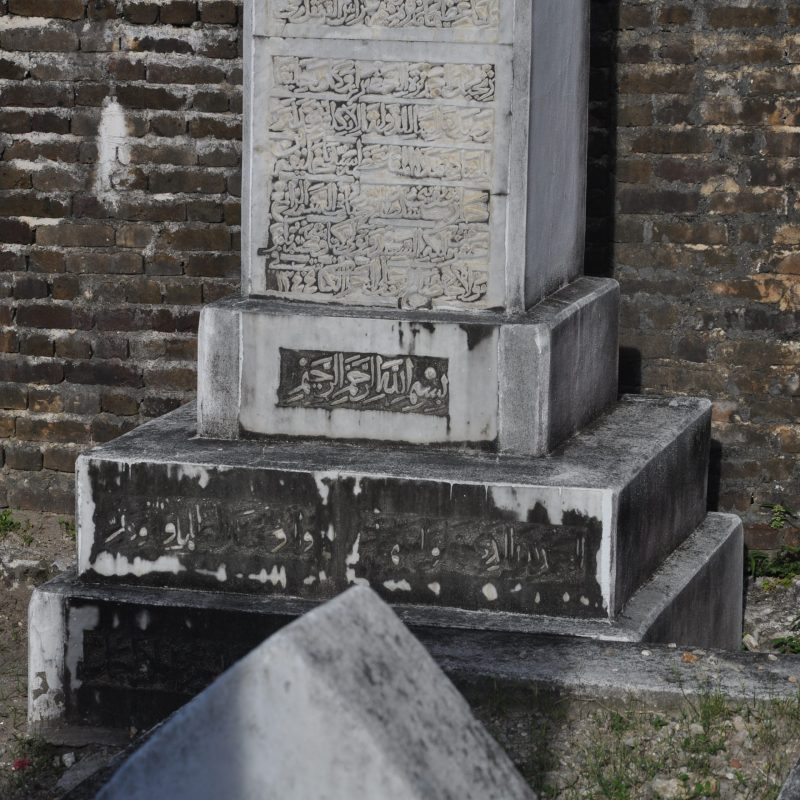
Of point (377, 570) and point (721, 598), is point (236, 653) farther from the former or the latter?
point (721, 598)

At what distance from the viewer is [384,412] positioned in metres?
4.05

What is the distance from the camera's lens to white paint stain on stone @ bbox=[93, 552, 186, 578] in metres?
3.92

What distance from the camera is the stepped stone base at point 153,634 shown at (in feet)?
12.2

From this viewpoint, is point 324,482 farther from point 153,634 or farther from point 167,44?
point 167,44

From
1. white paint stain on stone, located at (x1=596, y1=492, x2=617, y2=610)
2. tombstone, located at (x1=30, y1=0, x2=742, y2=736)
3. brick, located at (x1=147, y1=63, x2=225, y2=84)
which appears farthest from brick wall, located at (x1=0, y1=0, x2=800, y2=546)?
white paint stain on stone, located at (x1=596, y1=492, x2=617, y2=610)

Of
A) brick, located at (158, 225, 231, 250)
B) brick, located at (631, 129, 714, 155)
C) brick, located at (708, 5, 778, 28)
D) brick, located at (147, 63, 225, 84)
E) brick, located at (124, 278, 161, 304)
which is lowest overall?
A: brick, located at (124, 278, 161, 304)

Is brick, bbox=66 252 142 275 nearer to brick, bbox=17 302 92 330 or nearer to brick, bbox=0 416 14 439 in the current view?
brick, bbox=17 302 92 330

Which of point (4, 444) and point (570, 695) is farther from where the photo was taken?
point (4, 444)

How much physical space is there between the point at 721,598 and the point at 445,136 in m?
1.66

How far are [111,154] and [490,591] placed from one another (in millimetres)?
2525

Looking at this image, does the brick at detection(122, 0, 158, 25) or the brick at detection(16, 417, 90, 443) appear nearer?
the brick at detection(122, 0, 158, 25)

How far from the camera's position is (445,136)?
4023 millimetres

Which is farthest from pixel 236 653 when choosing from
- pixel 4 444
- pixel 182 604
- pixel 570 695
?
pixel 4 444

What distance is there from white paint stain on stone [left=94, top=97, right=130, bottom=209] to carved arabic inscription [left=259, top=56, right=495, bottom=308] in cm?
155
